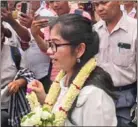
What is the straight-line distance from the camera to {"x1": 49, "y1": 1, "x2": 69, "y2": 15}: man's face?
155cm

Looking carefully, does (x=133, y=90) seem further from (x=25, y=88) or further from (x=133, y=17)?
(x=25, y=88)

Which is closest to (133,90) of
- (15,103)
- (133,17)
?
(133,17)

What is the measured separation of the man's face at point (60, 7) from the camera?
155 cm

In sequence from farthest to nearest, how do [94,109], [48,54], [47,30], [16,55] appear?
[16,55]
[47,30]
[48,54]
[94,109]

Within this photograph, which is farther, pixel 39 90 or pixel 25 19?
pixel 25 19

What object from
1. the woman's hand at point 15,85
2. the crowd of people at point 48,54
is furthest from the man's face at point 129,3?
the woman's hand at point 15,85

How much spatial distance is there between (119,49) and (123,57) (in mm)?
39

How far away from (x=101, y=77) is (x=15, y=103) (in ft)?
1.78

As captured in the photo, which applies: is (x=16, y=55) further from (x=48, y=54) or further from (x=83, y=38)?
(x=83, y=38)

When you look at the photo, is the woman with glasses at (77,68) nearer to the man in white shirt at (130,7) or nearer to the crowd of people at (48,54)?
the crowd of people at (48,54)

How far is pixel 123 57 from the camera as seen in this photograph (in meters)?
1.57

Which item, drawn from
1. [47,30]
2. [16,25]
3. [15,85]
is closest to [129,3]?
[47,30]

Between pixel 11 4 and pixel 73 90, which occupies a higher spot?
pixel 11 4

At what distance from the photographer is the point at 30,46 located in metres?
1.67
